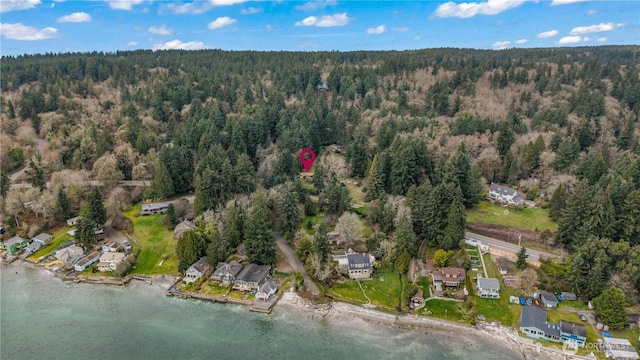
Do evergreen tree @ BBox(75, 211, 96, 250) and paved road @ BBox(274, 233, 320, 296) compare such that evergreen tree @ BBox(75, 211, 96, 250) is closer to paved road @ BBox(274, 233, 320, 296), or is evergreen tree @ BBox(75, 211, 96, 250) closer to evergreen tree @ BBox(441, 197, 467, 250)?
paved road @ BBox(274, 233, 320, 296)

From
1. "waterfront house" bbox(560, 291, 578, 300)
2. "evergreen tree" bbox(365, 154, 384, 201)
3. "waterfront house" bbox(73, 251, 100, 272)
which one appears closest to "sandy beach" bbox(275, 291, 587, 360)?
"waterfront house" bbox(560, 291, 578, 300)

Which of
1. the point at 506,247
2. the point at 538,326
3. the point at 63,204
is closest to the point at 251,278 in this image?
the point at 538,326

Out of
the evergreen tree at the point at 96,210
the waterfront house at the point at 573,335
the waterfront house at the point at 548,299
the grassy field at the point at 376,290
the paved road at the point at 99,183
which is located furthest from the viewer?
the paved road at the point at 99,183

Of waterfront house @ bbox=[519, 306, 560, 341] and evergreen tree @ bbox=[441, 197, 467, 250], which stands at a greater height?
evergreen tree @ bbox=[441, 197, 467, 250]

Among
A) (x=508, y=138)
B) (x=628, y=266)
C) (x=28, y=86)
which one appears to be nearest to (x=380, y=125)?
(x=508, y=138)

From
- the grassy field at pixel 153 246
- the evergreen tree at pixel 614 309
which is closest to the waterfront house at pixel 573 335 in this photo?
the evergreen tree at pixel 614 309

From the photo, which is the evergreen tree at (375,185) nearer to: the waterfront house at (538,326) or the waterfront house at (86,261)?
the waterfront house at (538,326)

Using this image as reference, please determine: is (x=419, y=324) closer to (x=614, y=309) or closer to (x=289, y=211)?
(x=614, y=309)
